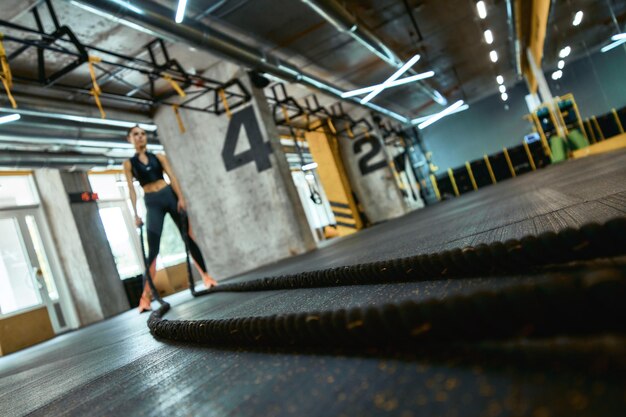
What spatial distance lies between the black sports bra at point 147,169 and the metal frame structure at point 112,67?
1.50 metres

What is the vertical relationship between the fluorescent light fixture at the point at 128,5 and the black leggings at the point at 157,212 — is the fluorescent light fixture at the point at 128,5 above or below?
above

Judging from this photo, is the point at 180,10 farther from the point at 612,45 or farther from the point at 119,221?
the point at 119,221

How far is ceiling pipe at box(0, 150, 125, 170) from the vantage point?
28.8 feet

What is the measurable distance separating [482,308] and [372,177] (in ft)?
52.0

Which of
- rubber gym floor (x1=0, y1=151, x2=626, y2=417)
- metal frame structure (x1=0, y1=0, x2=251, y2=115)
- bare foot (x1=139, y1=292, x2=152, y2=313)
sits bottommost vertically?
rubber gym floor (x1=0, y1=151, x2=626, y2=417)

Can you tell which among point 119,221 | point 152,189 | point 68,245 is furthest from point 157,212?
A: point 119,221

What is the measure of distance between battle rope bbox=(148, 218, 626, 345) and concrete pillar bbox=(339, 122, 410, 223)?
14.6 meters

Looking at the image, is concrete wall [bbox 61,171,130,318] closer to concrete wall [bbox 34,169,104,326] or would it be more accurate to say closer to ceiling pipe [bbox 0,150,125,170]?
concrete wall [bbox 34,169,104,326]

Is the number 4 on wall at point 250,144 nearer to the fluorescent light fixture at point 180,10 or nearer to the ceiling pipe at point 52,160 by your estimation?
the ceiling pipe at point 52,160

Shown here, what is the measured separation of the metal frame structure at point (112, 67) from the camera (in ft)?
16.3

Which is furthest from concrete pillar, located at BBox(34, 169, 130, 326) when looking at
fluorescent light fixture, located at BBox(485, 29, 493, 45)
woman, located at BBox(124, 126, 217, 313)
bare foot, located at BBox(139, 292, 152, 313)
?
fluorescent light fixture, located at BBox(485, 29, 493, 45)

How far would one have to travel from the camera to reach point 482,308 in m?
0.85

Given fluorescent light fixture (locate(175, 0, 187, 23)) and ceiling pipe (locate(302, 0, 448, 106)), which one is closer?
fluorescent light fixture (locate(175, 0, 187, 23))

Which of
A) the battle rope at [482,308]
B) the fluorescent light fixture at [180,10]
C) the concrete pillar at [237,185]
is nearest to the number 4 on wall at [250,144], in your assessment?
the concrete pillar at [237,185]
